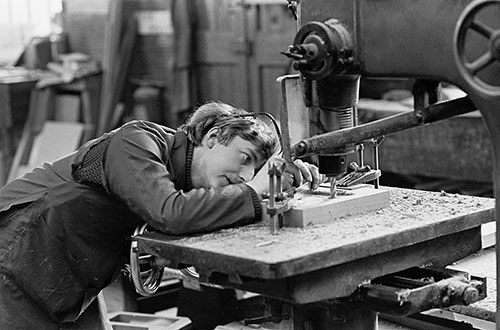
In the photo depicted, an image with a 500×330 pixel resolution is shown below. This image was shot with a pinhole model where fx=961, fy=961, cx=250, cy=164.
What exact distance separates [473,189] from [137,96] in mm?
2597

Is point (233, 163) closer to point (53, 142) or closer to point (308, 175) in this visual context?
point (308, 175)

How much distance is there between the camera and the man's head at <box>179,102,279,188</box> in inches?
79.0

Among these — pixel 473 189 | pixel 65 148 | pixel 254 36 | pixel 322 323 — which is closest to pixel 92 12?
pixel 65 148

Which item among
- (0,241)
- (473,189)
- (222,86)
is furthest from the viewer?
(222,86)

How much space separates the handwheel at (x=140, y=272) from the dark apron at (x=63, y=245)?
0.09 meters

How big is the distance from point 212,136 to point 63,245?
1.32 ft

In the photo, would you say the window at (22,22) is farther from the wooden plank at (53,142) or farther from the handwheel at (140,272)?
the handwheel at (140,272)

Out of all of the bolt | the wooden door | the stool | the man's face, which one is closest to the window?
the stool

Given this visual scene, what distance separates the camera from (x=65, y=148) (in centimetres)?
618

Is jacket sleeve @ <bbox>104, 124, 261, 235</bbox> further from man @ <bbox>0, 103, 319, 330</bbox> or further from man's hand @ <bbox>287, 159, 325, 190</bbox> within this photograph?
man's hand @ <bbox>287, 159, 325, 190</bbox>

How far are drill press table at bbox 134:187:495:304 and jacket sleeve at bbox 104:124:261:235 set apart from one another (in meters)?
0.03

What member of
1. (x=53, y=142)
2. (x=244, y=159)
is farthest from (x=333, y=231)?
(x=53, y=142)

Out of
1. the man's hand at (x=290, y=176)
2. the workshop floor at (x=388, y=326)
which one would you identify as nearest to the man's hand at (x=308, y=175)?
the man's hand at (x=290, y=176)

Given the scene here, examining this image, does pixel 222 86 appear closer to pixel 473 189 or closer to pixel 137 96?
pixel 137 96
